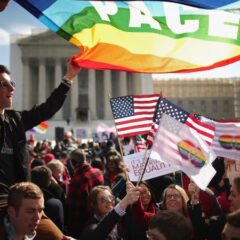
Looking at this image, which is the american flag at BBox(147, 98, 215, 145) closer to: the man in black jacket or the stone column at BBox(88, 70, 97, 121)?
the man in black jacket

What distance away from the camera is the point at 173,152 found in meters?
3.91

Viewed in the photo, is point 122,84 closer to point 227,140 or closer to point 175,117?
point 227,140

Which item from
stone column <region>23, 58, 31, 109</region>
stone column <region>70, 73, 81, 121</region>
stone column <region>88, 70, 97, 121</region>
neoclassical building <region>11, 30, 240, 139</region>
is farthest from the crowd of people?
stone column <region>23, 58, 31, 109</region>

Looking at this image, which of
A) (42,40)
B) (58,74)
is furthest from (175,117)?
(42,40)

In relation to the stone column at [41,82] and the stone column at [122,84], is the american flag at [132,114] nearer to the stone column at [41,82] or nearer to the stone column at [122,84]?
the stone column at [41,82]

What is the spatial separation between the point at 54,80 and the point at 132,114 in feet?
177

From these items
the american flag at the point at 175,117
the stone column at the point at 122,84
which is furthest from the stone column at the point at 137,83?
the american flag at the point at 175,117

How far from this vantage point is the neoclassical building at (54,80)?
186ft

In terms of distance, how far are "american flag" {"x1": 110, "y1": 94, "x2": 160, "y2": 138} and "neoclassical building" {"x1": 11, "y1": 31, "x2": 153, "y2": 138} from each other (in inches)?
1953

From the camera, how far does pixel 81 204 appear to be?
5203 mm

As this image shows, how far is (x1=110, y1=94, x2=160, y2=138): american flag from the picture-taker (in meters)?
5.17

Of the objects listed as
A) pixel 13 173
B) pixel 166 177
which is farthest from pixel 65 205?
pixel 13 173

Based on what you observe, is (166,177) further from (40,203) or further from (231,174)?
(40,203)

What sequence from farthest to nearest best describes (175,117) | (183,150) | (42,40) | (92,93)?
(92,93), (42,40), (175,117), (183,150)
